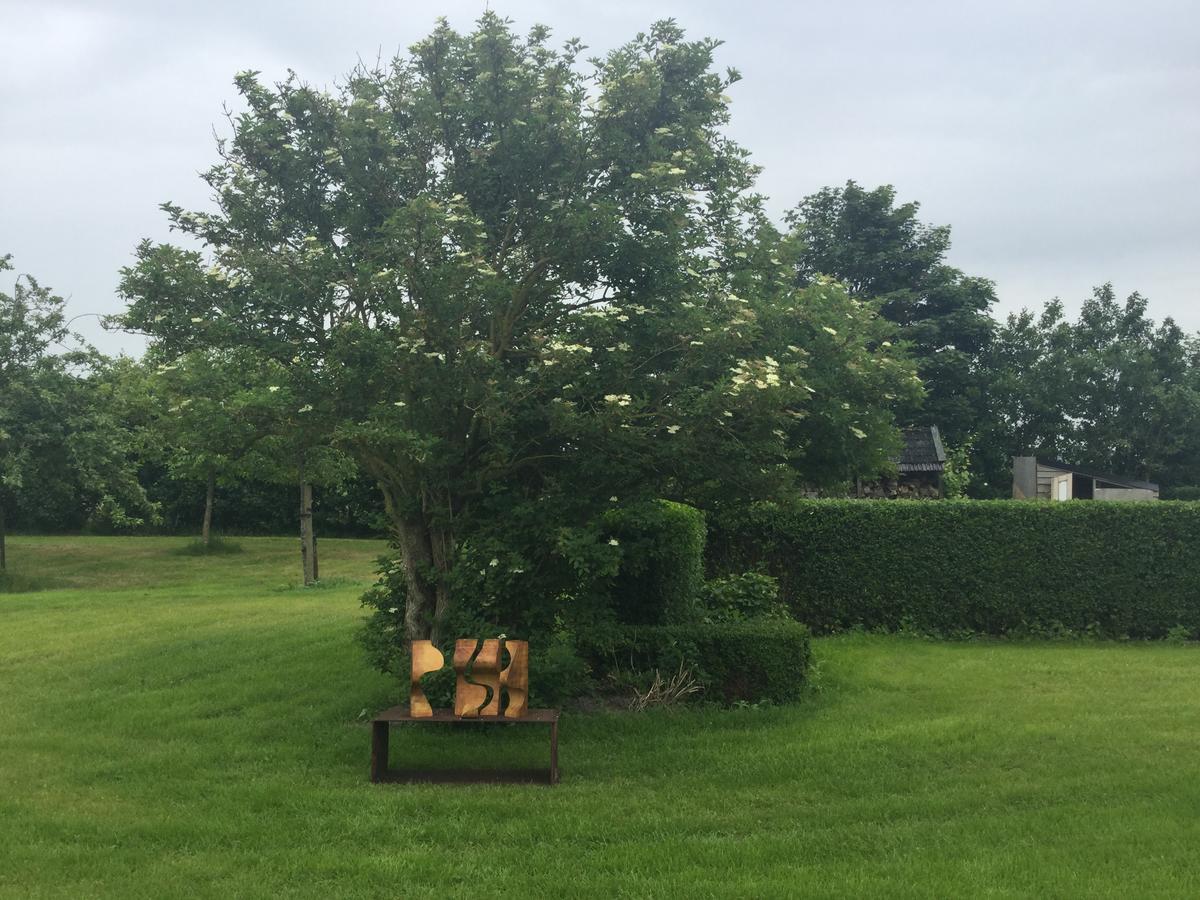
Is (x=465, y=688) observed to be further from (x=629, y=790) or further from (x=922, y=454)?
(x=922, y=454)

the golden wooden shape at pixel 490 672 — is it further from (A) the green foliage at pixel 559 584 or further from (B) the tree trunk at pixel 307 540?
(B) the tree trunk at pixel 307 540

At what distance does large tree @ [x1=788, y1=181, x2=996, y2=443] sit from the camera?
107 feet

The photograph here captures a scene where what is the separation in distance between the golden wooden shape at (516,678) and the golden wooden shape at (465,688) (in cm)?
17

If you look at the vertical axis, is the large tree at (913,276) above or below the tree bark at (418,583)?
above

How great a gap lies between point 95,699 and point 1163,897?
860 cm

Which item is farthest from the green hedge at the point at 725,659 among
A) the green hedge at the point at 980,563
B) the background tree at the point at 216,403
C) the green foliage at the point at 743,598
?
the green hedge at the point at 980,563

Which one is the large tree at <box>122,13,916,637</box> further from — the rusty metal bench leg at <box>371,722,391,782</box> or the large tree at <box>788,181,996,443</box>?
the large tree at <box>788,181,996,443</box>

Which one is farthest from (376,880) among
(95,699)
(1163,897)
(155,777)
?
(95,699)

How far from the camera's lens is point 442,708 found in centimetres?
800

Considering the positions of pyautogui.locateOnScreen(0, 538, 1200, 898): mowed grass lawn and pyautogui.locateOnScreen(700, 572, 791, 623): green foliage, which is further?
pyautogui.locateOnScreen(700, 572, 791, 623): green foliage

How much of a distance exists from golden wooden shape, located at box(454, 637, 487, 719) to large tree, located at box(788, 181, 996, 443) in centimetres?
2774

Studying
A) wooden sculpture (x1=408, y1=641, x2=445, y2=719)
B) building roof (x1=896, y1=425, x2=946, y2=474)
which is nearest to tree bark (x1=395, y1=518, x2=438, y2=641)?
wooden sculpture (x1=408, y1=641, x2=445, y2=719)

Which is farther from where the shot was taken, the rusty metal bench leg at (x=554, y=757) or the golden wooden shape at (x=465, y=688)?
the golden wooden shape at (x=465, y=688)

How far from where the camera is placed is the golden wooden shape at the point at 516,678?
6777mm
